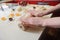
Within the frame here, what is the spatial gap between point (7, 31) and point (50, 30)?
12.3 inches

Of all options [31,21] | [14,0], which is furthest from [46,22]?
[14,0]

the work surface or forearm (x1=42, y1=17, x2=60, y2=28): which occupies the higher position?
forearm (x1=42, y1=17, x2=60, y2=28)

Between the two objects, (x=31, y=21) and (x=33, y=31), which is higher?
(x=31, y=21)

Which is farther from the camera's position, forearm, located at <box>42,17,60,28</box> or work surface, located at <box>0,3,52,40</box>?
work surface, located at <box>0,3,52,40</box>

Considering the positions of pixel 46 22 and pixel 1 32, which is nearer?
Answer: pixel 46 22

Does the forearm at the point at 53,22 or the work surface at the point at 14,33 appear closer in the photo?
the forearm at the point at 53,22

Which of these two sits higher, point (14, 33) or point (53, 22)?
point (53, 22)

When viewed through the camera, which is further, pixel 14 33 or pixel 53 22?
pixel 14 33

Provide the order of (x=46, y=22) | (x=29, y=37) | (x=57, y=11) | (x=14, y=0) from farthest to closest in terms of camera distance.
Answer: (x=14, y=0)
(x=57, y=11)
(x=29, y=37)
(x=46, y=22)

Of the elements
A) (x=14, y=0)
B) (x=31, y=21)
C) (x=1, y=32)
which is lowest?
(x=14, y=0)

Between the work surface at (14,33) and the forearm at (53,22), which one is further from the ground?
the forearm at (53,22)

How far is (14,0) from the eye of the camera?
2170 mm

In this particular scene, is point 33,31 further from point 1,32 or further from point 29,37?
point 1,32

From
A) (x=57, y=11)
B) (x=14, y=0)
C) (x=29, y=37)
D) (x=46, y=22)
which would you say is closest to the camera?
(x=46, y=22)
